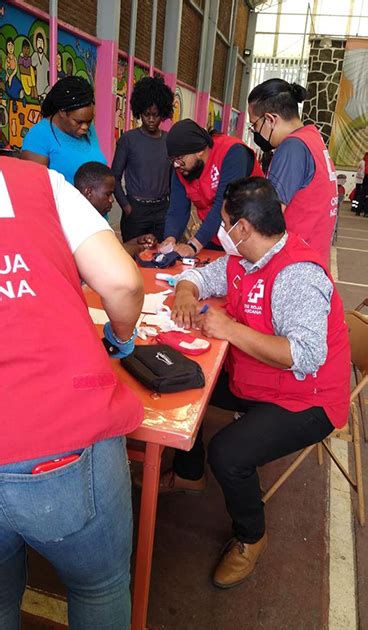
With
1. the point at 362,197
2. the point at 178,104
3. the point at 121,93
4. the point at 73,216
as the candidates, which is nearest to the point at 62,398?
the point at 73,216

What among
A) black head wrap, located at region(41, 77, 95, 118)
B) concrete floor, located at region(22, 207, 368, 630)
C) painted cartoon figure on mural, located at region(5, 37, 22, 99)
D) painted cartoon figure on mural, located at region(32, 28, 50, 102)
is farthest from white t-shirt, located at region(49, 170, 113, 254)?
painted cartoon figure on mural, located at region(32, 28, 50, 102)

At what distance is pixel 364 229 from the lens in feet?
33.2

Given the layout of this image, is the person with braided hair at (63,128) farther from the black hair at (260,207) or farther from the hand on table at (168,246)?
the black hair at (260,207)

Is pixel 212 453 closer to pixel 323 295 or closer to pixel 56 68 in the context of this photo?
pixel 323 295

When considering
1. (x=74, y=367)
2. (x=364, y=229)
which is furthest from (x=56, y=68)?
(x=364, y=229)

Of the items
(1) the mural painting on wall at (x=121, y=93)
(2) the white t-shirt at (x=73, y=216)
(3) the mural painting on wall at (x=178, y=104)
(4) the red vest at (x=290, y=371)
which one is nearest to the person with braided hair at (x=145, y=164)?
(4) the red vest at (x=290, y=371)

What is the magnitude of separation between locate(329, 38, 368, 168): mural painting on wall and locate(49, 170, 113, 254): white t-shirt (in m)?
14.1

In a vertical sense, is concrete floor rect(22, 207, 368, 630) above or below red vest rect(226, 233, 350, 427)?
below

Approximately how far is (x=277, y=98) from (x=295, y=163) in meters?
0.37

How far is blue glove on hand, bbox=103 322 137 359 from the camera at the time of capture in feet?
4.47

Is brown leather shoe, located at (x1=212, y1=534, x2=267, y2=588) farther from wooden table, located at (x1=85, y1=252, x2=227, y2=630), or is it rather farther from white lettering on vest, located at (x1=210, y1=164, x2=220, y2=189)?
white lettering on vest, located at (x1=210, y1=164, x2=220, y2=189)

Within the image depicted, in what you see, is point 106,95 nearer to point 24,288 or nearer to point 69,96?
point 69,96

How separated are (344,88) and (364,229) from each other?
5.31 meters

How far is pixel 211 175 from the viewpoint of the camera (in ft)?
8.77
